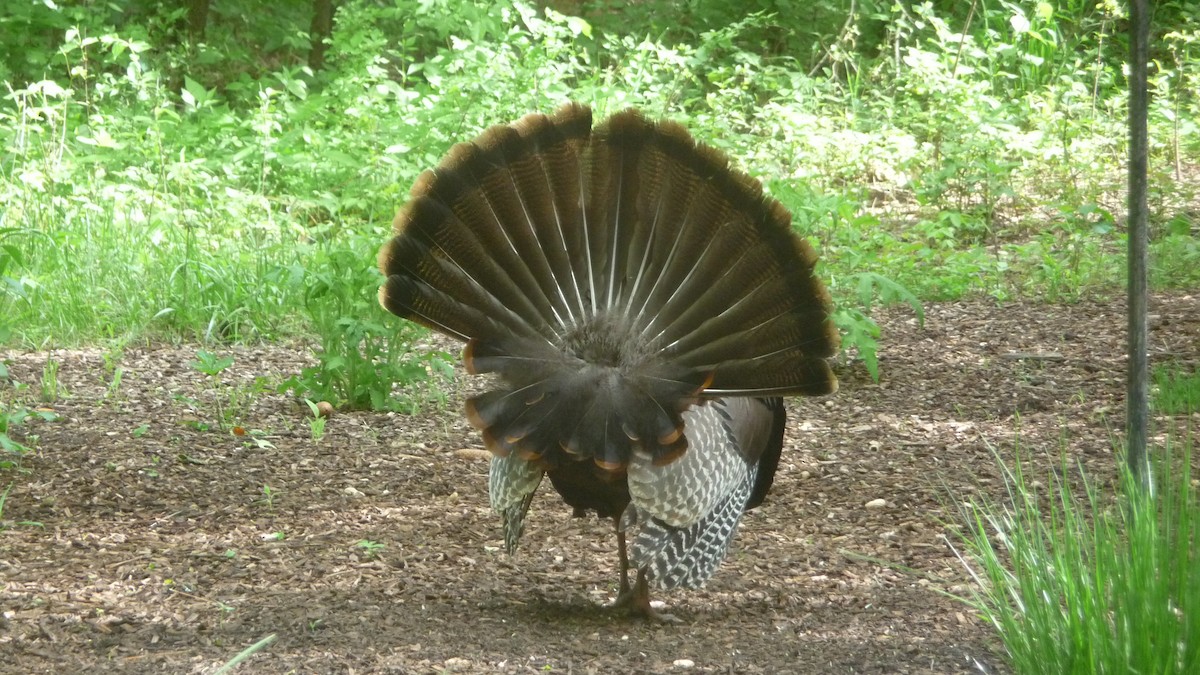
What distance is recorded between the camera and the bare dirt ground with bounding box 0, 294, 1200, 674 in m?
3.59

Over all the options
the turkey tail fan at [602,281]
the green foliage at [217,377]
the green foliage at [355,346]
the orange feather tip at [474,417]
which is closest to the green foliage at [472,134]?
the green foliage at [355,346]

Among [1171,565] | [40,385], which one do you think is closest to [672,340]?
[1171,565]

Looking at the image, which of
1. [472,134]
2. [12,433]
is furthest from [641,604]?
[472,134]

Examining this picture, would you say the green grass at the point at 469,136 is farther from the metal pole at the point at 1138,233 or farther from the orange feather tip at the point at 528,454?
the metal pole at the point at 1138,233

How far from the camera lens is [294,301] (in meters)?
7.42

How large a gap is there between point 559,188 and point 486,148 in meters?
0.27

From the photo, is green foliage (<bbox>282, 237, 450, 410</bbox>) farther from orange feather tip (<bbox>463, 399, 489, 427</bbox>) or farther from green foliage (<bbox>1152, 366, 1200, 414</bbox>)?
green foliage (<bbox>1152, 366, 1200, 414</bbox>)

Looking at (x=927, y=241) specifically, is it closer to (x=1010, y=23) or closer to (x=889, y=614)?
(x=1010, y=23)

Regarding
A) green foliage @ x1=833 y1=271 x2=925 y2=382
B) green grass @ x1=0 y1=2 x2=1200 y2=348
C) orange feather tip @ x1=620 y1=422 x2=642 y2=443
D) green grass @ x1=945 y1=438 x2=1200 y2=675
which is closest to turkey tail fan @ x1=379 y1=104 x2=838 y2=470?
orange feather tip @ x1=620 y1=422 x2=642 y2=443

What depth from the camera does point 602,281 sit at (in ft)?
13.6

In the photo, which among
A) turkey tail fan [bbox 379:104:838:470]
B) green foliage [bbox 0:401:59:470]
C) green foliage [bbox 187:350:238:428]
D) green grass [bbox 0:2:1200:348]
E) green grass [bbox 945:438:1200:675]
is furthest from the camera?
green grass [bbox 0:2:1200:348]

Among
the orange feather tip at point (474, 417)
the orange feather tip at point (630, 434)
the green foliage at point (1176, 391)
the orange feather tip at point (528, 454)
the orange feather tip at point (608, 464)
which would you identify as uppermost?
the green foliage at point (1176, 391)

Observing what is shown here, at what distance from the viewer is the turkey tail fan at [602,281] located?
3.88 m

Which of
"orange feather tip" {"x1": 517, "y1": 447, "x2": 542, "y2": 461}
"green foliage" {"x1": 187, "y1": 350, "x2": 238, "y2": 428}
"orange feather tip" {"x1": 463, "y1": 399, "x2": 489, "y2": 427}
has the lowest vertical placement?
"green foliage" {"x1": 187, "y1": 350, "x2": 238, "y2": 428}
